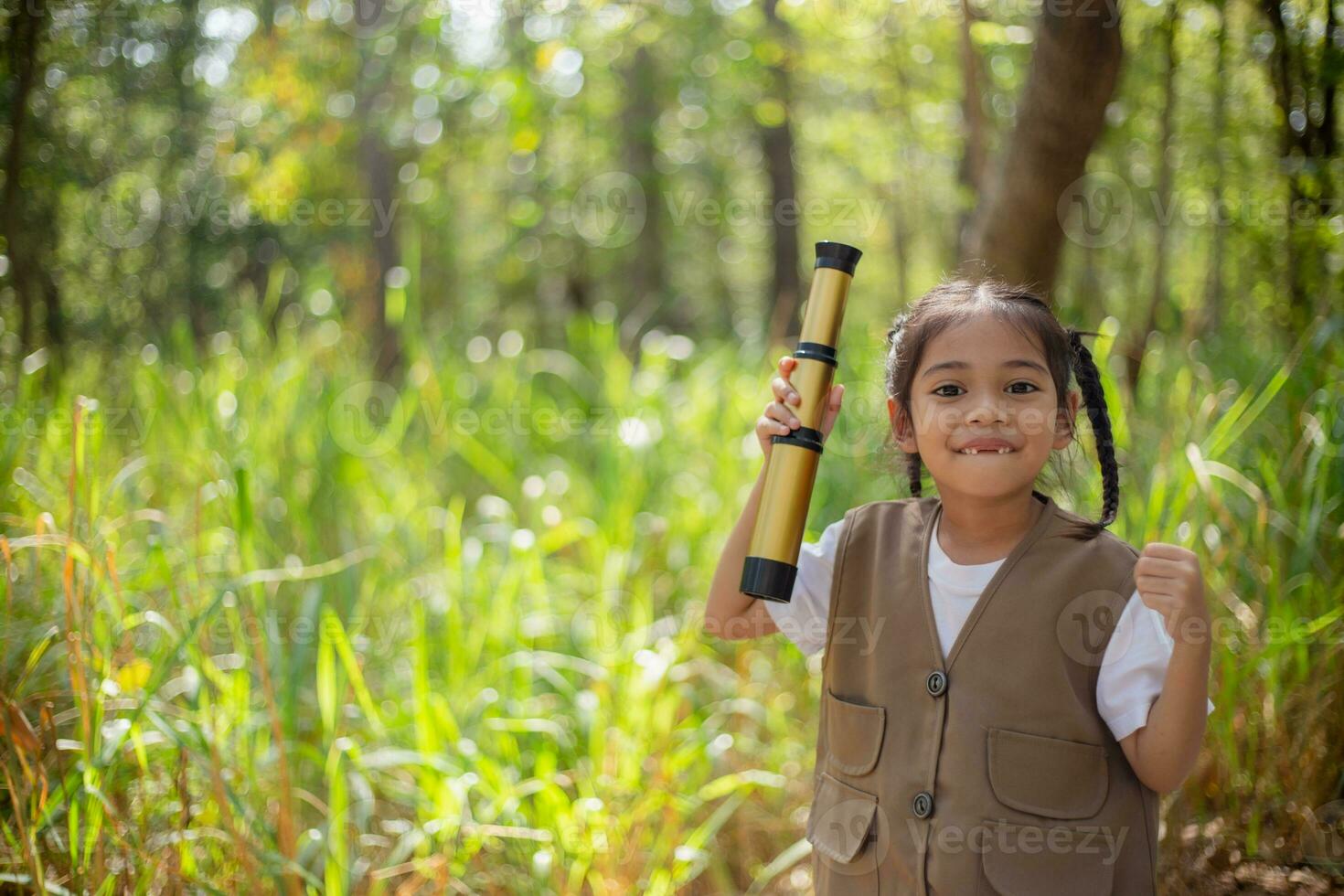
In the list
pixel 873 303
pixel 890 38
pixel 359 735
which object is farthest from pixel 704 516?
pixel 873 303

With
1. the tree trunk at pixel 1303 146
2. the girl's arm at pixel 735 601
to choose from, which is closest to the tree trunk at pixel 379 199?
the tree trunk at pixel 1303 146

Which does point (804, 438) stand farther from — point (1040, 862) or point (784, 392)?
point (1040, 862)

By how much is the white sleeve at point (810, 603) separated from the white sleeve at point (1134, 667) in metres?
0.40

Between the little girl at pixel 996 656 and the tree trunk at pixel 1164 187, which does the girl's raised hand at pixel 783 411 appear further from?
the tree trunk at pixel 1164 187

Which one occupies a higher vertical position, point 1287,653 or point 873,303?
point 873,303

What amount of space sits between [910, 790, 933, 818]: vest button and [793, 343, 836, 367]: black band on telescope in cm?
57

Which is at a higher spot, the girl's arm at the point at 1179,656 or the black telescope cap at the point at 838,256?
the black telescope cap at the point at 838,256

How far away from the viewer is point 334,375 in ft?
12.6

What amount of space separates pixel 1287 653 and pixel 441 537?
8.08 feet

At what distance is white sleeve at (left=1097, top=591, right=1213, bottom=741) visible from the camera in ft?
4.32

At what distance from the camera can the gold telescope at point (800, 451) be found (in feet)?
4.67

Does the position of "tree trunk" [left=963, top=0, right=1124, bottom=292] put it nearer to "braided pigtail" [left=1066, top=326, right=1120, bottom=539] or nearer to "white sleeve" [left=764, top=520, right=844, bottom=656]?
"braided pigtail" [left=1066, top=326, right=1120, bottom=539]

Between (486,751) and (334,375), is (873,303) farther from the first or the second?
(486,751)

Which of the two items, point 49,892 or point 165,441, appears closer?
point 49,892
